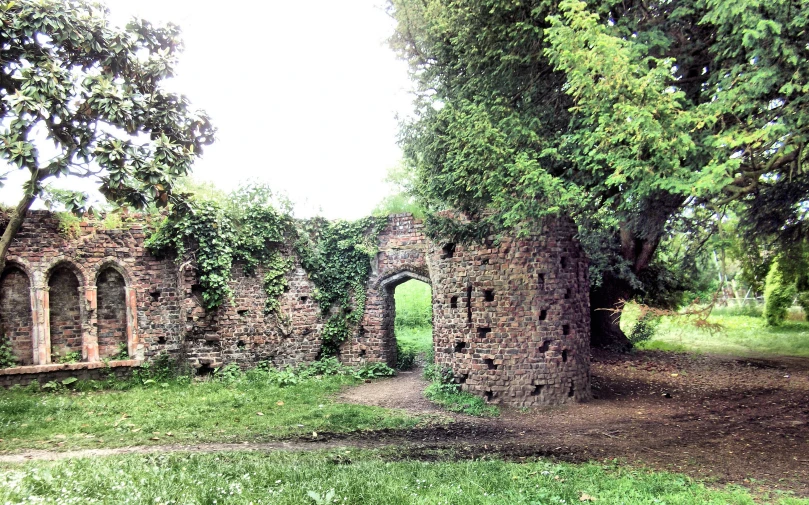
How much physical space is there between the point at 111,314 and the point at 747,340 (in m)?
22.7

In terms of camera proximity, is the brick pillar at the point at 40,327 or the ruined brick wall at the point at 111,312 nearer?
the brick pillar at the point at 40,327

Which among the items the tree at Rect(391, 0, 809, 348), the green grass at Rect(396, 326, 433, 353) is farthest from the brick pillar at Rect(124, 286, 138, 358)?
the green grass at Rect(396, 326, 433, 353)

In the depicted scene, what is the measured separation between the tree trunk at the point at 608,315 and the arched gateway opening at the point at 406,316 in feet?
19.1

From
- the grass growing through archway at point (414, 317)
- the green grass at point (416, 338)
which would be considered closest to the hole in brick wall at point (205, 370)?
the green grass at point (416, 338)

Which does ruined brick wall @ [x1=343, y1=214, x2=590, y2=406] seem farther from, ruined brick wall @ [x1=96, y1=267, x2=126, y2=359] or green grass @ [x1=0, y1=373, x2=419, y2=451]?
ruined brick wall @ [x1=96, y1=267, x2=126, y2=359]

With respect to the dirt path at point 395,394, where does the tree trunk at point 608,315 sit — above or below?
above

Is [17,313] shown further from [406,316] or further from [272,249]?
[406,316]

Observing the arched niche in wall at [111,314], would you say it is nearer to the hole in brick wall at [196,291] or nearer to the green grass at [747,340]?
the hole in brick wall at [196,291]

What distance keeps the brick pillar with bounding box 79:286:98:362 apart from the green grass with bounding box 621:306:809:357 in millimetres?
15984

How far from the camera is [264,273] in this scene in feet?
45.2

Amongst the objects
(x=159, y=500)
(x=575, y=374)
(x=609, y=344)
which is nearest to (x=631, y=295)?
(x=609, y=344)

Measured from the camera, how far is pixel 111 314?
12.7m

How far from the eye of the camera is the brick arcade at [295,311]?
10.3 metres

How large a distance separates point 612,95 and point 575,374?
648 cm
